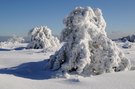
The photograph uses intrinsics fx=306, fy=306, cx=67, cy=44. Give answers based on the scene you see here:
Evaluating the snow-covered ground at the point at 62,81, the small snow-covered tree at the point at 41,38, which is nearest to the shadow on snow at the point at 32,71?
the snow-covered ground at the point at 62,81

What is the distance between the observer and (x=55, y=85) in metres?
11.6

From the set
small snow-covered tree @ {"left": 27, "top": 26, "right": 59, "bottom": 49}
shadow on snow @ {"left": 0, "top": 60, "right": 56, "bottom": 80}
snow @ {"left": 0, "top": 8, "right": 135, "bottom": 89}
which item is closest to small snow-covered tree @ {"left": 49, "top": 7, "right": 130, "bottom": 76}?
snow @ {"left": 0, "top": 8, "right": 135, "bottom": 89}

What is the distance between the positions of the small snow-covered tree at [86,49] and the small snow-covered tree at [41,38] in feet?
64.5

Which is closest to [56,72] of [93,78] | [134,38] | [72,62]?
[72,62]

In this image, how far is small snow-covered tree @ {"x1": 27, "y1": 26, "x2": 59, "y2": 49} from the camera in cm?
3553

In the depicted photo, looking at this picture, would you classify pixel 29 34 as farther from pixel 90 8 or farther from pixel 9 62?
pixel 90 8

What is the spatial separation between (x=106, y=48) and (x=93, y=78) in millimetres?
2274

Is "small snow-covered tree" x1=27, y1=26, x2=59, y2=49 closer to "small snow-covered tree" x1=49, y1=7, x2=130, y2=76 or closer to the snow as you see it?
"small snow-covered tree" x1=49, y1=7, x2=130, y2=76

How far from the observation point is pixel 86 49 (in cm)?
1403

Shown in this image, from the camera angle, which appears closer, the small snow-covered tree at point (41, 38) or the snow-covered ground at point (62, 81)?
the snow-covered ground at point (62, 81)

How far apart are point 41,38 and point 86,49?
22648mm

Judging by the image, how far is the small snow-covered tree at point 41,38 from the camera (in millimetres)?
35531

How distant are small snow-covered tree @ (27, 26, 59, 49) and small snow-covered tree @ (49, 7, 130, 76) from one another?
19653 mm

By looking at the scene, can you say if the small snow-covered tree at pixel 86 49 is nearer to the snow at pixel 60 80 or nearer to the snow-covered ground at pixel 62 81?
the snow at pixel 60 80
